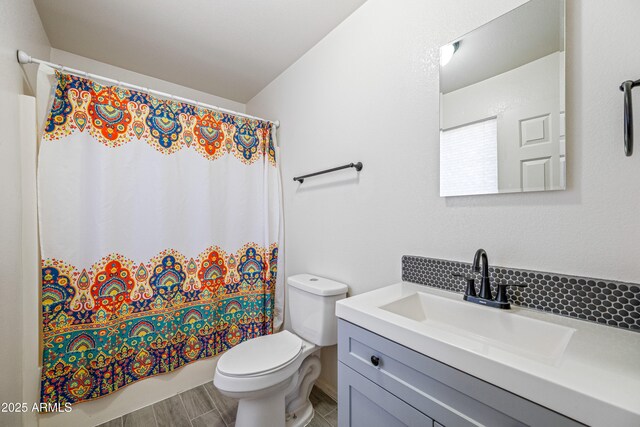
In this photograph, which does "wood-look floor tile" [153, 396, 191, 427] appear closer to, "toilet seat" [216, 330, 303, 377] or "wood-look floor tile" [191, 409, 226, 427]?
"wood-look floor tile" [191, 409, 226, 427]

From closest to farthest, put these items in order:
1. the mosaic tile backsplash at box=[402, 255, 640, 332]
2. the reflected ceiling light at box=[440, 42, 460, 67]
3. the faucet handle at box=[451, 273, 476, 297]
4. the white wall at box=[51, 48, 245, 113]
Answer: the mosaic tile backsplash at box=[402, 255, 640, 332]
the faucet handle at box=[451, 273, 476, 297]
the reflected ceiling light at box=[440, 42, 460, 67]
the white wall at box=[51, 48, 245, 113]

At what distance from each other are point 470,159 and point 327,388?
5.41 ft

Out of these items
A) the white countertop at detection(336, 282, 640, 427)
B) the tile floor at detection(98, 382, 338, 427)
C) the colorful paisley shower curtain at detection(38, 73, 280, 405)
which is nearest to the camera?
the white countertop at detection(336, 282, 640, 427)

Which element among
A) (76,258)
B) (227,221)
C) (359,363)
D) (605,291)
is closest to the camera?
(605,291)

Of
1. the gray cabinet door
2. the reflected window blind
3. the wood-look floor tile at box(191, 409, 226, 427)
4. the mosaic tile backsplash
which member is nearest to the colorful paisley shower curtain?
the wood-look floor tile at box(191, 409, 226, 427)

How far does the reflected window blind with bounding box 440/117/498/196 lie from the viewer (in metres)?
0.97

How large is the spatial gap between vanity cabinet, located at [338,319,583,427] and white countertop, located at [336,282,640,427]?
1.0 inches

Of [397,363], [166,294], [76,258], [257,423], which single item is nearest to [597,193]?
[397,363]

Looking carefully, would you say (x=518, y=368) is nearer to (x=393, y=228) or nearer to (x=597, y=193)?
(x=597, y=193)

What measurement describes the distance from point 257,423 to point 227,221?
4.16 ft

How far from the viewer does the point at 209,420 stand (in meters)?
1.48

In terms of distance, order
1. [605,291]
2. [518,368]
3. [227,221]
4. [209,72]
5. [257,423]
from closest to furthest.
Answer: [518,368]
[605,291]
[257,423]
[227,221]
[209,72]

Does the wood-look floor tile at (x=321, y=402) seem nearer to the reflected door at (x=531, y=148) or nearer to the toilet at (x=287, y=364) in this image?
the toilet at (x=287, y=364)

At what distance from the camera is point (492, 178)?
3.15 feet
